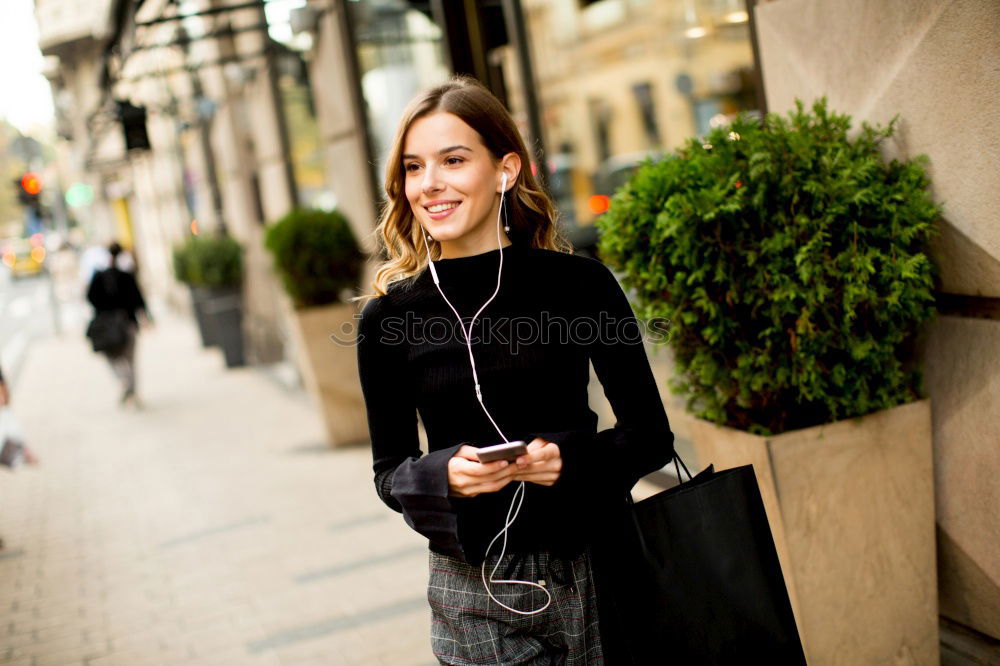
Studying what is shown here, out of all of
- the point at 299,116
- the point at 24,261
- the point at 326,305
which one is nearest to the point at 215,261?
the point at 299,116

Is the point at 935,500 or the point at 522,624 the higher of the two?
the point at 522,624

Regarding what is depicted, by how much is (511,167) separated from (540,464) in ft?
2.11

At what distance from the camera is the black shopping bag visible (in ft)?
6.46

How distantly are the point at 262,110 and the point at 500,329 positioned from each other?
11.6 metres

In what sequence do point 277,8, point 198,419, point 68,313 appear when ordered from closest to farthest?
point 277,8 < point 198,419 < point 68,313

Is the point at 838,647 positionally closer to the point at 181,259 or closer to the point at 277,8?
the point at 277,8

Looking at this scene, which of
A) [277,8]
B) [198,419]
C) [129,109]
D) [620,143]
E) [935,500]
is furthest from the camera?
[129,109]

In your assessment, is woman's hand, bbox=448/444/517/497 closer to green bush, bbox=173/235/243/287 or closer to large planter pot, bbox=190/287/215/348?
green bush, bbox=173/235/243/287

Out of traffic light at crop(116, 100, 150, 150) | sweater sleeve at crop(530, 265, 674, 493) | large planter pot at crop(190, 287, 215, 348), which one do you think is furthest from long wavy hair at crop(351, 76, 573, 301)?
large planter pot at crop(190, 287, 215, 348)


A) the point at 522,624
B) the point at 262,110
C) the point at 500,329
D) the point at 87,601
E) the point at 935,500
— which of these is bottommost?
the point at 87,601

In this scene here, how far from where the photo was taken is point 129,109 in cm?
1366

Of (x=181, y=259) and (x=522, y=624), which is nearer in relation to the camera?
(x=522, y=624)

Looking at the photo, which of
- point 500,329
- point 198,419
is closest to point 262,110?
point 198,419

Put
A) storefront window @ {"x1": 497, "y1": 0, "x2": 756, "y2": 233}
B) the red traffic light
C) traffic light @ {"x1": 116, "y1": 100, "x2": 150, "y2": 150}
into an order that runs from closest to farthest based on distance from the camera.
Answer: storefront window @ {"x1": 497, "y1": 0, "x2": 756, "y2": 233} → traffic light @ {"x1": 116, "y1": 100, "x2": 150, "y2": 150} → the red traffic light
